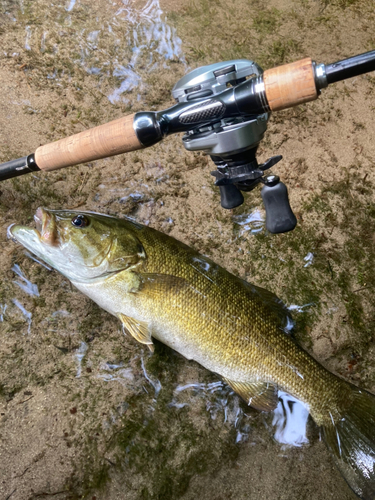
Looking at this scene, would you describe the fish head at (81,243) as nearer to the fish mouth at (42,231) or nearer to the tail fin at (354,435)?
the fish mouth at (42,231)

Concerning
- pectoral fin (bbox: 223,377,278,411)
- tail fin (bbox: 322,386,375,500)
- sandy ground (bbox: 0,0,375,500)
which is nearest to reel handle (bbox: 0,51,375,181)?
sandy ground (bbox: 0,0,375,500)

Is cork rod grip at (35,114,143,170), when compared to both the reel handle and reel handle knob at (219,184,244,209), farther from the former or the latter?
reel handle knob at (219,184,244,209)

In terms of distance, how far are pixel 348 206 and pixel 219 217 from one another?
1122 millimetres

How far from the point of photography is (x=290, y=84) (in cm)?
164

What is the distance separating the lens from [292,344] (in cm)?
241

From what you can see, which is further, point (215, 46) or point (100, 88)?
point (215, 46)

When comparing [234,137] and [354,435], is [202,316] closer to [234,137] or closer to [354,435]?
[234,137]

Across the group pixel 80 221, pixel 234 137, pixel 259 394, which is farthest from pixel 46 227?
pixel 259 394

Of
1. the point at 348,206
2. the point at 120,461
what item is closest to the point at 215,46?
the point at 348,206

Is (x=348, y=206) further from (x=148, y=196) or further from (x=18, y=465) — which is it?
(x=18, y=465)

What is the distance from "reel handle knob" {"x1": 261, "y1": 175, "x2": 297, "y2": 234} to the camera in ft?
6.22

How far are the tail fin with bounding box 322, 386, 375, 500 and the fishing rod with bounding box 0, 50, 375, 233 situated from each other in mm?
1440

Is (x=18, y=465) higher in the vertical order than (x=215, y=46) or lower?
lower

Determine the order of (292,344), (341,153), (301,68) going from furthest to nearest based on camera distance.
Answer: (341,153) → (292,344) → (301,68)
